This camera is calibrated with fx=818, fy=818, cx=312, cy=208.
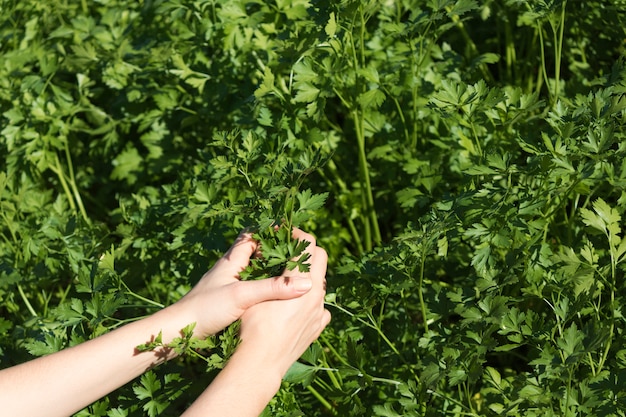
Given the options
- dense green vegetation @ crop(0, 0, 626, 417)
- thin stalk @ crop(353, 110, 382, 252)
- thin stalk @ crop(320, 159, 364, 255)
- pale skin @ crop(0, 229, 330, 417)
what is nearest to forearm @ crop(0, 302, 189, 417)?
pale skin @ crop(0, 229, 330, 417)

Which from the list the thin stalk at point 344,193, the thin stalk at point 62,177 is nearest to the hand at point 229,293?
the thin stalk at point 344,193

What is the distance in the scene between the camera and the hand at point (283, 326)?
70.7 inches

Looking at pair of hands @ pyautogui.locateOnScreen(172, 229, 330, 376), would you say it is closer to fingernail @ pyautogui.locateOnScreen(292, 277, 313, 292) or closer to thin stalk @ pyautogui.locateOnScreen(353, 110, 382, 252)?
fingernail @ pyautogui.locateOnScreen(292, 277, 313, 292)

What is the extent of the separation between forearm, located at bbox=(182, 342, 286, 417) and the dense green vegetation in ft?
0.17

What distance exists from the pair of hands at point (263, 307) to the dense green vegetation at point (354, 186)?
6 cm

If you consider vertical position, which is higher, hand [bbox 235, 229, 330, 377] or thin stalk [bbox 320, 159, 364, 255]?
hand [bbox 235, 229, 330, 377]

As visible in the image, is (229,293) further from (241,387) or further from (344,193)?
(344,193)

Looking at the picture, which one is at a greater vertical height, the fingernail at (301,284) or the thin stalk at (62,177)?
the fingernail at (301,284)

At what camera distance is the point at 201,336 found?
6.16 feet

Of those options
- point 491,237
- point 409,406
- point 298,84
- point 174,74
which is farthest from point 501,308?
point 174,74

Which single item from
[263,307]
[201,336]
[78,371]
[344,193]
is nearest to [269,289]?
[263,307]

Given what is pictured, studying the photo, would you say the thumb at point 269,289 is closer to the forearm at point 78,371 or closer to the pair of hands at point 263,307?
the pair of hands at point 263,307

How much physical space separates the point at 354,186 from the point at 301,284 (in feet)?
3.52

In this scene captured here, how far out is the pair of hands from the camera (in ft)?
5.93
